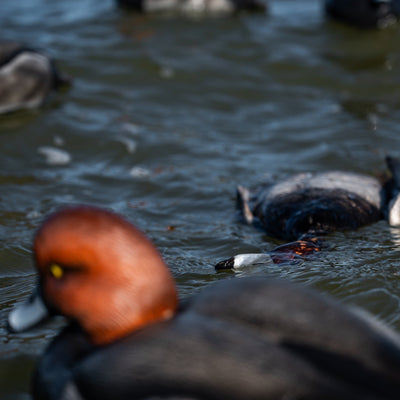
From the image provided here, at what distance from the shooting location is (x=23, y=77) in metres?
7.41

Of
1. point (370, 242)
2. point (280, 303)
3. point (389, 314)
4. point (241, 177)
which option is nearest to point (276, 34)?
point (241, 177)

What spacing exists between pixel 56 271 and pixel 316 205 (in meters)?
2.81

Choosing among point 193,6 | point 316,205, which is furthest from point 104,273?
point 193,6

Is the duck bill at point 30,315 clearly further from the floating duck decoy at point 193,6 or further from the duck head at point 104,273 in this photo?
the floating duck decoy at point 193,6

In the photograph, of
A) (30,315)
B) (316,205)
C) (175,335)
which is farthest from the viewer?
(316,205)

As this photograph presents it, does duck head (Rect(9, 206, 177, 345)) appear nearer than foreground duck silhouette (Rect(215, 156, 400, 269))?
Yes

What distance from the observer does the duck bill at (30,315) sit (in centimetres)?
244

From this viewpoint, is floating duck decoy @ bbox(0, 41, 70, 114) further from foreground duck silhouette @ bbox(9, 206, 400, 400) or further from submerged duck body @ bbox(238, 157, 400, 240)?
foreground duck silhouette @ bbox(9, 206, 400, 400)

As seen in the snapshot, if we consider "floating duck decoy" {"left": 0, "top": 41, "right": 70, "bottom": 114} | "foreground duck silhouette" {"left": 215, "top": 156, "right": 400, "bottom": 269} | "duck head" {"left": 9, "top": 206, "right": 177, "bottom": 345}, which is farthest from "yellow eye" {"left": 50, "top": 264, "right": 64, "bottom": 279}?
"floating duck decoy" {"left": 0, "top": 41, "right": 70, "bottom": 114}

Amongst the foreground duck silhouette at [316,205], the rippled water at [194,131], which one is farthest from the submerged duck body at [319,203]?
the rippled water at [194,131]

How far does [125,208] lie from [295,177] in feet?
4.45

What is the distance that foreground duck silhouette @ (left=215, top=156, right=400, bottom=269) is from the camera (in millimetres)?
4598

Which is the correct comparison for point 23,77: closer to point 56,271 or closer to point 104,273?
point 56,271

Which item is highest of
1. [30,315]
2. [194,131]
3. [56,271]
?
[56,271]
